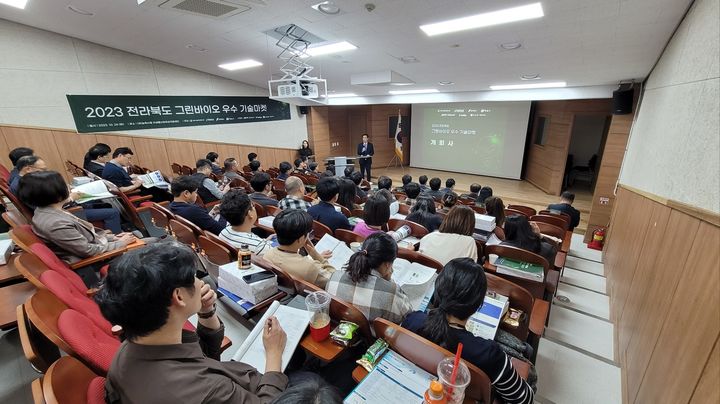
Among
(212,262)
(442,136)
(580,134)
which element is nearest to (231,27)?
(212,262)

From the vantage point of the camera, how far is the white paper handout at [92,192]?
127 inches

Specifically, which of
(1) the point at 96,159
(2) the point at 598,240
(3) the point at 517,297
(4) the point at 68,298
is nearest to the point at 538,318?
(3) the point at 517,297

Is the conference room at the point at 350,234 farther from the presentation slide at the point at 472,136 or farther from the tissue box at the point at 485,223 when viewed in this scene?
the presentation slide at the point at 472,136

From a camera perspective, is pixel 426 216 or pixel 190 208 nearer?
pixel 190 208

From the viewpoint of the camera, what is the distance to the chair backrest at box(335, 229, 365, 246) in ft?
8.48

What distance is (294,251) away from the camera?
6.20 ft

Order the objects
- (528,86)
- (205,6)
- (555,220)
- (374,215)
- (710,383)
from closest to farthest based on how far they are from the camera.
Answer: (710,383)
(374,215)
(205,6)
(555,220)
(528,86)

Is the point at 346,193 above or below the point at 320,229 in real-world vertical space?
above

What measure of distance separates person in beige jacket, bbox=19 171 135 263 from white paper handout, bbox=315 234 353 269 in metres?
1.71

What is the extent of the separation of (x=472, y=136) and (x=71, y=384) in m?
10.9

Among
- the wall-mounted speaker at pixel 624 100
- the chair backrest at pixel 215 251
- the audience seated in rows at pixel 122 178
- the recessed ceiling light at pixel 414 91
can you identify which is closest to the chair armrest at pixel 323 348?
the chair backrest at pixel 215 251

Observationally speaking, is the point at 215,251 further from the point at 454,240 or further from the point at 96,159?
the point at 96,159

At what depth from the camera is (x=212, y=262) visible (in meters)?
2.40

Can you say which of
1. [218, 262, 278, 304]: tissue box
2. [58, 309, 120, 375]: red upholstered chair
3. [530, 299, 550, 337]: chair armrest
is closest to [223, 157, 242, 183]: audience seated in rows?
[218, 262, 278, 304]: tissue box
